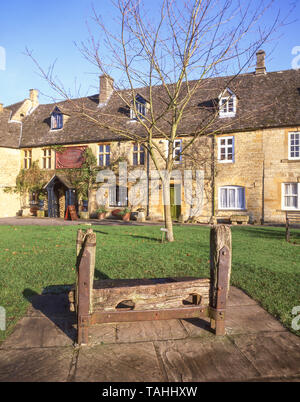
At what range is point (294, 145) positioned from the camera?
17.7m

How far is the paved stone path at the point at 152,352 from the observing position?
112 inches

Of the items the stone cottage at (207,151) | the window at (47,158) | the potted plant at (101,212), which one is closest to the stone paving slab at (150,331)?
the stone cottage at (207,151)

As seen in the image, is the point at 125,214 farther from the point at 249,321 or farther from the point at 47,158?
the point at 249,321

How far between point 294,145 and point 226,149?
12.6 ft

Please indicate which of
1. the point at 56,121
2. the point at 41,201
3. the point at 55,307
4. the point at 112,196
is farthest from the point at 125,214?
the point at 55,307

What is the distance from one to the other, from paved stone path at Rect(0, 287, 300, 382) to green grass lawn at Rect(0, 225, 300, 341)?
1.26 ft

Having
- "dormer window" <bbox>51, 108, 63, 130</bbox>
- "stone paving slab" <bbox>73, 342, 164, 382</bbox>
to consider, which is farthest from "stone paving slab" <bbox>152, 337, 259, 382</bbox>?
"dormer window" <bbox>51, 108, 63, 130</bbox>

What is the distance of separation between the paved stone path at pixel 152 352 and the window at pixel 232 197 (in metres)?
15.2

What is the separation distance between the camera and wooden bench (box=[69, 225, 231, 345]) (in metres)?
3.40

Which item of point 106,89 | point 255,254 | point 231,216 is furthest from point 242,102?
point 255,254

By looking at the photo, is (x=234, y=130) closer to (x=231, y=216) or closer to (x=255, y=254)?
(x=231, y=216)
